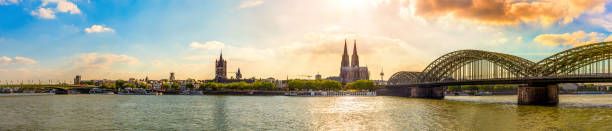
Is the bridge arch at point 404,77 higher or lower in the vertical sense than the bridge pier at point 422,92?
higher

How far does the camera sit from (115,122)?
4516cm

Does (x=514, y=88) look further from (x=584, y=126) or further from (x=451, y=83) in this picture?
(x=584, y=126)

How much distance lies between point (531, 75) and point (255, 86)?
425ft

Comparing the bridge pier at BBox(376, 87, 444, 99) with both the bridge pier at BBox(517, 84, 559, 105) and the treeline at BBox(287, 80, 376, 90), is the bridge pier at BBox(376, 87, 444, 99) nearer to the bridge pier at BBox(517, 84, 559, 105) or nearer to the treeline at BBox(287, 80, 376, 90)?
the treeline at BBox(287, 80, 376, 90)

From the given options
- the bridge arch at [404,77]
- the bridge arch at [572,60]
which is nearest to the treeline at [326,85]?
the bridge arch at [404,77]

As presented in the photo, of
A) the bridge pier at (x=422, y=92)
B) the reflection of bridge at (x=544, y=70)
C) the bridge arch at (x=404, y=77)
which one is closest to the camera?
the reflection of bridge at (x=544, y=70)

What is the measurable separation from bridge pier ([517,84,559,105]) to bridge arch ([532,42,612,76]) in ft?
10.8

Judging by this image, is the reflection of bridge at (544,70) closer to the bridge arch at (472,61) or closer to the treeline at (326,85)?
the bridge arch at (472,61)

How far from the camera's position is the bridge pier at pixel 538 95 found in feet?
242

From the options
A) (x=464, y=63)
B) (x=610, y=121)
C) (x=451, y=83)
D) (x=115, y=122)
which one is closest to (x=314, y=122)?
(x=115, y=122)

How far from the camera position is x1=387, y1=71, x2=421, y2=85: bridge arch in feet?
464

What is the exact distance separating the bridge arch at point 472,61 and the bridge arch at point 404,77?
408 inches

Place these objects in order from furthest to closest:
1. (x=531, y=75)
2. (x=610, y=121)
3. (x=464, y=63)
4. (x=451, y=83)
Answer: (x=464, y=63) → (x=451, y=83) → (x=531, y=75) → (x=610, y=121)

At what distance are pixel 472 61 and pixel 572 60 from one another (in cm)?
2867
